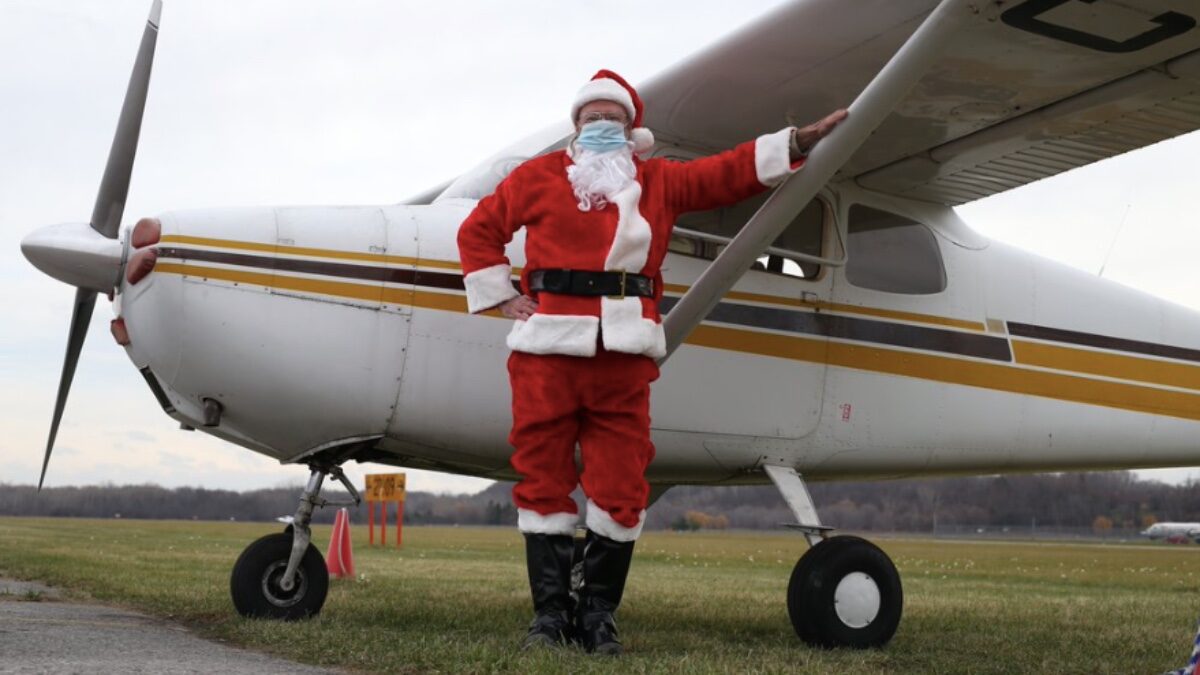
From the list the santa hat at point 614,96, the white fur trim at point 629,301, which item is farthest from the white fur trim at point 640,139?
the white fur trim at point 629,301

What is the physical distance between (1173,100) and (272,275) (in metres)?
3.99

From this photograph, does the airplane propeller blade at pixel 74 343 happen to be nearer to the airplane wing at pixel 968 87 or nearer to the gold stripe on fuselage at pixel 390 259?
the gold stripe on fuselage at pixel 390 259

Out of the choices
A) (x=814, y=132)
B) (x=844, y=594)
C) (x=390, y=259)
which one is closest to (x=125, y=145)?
(x=390, y=259)

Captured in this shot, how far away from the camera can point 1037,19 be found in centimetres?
450

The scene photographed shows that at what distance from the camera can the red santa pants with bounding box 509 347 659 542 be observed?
4027 millimetres

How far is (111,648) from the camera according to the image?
12.5ft

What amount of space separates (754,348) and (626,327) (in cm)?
149

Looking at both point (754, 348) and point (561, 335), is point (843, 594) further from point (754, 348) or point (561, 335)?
point (561, 335)

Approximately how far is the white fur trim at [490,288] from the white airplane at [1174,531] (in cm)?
8009

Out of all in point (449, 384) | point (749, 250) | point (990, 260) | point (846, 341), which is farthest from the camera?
point (990, 260)

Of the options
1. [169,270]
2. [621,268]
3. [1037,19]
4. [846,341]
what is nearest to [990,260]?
[846,341]

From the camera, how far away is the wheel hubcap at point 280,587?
5.09 meters

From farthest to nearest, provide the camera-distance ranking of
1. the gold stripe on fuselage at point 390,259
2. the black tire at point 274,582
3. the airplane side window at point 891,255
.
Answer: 1. the airplane side window at point 891,255
2. the black tire at point 274,582
3. the gold stripe on fuselage at point 390,259

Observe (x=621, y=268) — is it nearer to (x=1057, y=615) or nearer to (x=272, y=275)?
(x=272, y=275)
